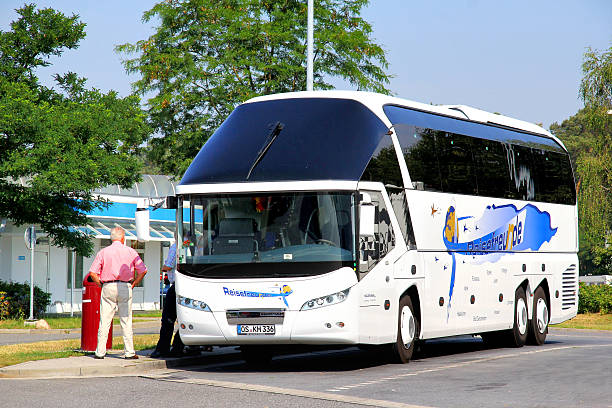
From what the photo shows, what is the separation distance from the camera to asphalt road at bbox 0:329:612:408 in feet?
36.4

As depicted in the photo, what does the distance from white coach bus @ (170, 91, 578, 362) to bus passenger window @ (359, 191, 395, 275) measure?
28 millimetres

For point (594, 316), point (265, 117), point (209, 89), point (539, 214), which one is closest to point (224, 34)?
point (209, 89)

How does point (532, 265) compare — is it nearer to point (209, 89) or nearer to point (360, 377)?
point (360, 377)

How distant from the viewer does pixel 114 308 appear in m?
15.1

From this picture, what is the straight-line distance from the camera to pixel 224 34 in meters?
39.2

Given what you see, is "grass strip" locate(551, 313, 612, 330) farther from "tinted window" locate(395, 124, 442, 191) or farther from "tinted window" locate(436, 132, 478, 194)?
"tinted window" locate(395, 124, 442, 191)

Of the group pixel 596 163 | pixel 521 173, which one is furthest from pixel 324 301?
pixel 596 163

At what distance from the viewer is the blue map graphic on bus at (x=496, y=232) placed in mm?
17609

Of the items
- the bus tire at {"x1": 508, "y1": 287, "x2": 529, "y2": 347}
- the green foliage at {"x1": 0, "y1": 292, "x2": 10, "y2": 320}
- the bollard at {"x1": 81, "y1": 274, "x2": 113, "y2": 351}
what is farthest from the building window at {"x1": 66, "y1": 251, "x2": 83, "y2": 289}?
→ the bollard at {"x1": 81, "y1": 274, "x2": 113, "y2": 351}

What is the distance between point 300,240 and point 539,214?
27.8ft

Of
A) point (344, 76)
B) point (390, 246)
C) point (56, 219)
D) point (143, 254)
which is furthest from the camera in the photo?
point (143, 254)

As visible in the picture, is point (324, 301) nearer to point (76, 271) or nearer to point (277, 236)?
point (277, 236)

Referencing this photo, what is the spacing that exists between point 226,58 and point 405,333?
80.2ft

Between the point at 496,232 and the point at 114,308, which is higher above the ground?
the point at 496,232
